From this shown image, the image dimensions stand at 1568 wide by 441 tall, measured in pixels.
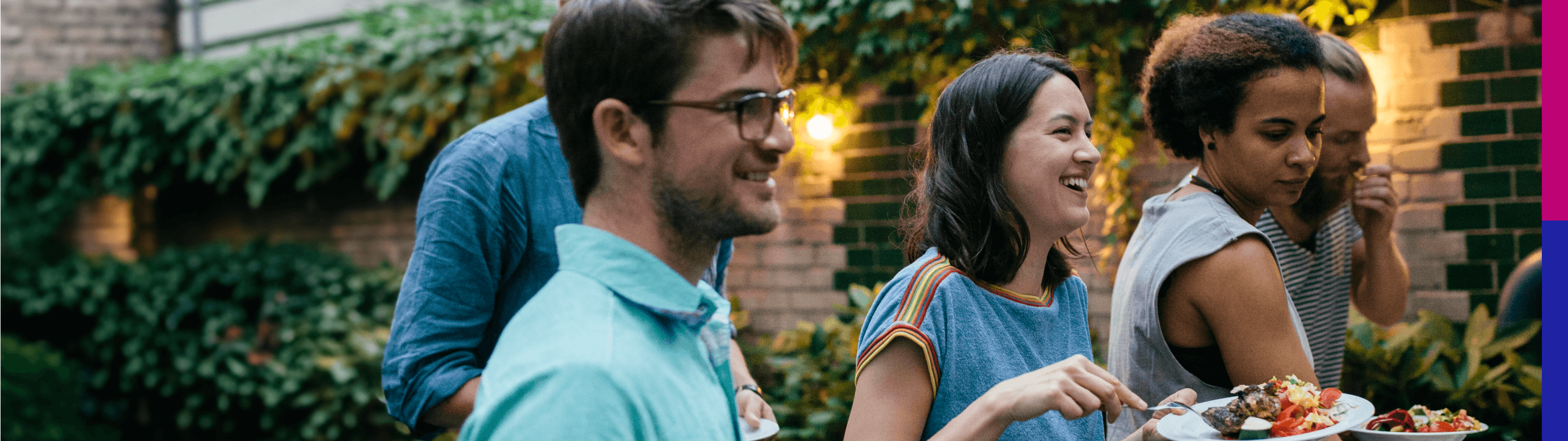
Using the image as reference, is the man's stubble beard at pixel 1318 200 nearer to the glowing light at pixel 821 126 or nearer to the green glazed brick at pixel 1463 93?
the green glazed brick at pixel 1463 93

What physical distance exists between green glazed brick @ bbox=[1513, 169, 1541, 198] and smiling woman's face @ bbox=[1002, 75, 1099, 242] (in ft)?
9.72

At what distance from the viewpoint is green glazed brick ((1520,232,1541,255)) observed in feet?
12.3

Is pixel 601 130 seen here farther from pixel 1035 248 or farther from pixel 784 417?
pixel 784 417

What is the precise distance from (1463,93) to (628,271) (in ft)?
13.0

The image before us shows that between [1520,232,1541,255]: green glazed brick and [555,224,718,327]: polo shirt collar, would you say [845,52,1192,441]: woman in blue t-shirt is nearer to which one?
[555,224,718,327]: polo shirt collar

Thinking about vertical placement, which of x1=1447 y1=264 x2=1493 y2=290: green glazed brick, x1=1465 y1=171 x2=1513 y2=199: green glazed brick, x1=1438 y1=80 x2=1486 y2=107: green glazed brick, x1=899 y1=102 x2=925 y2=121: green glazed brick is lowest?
x1=1447 y1=264 x2=1493 y2=290: green glazed brick

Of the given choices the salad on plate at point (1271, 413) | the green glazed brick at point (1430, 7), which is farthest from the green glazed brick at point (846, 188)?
the salad on plate at point (1271, 413)

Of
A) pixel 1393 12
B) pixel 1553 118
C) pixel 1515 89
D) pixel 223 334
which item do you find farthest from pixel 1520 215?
pixel 223 334

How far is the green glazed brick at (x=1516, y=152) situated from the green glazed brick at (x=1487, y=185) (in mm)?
47

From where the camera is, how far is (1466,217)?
12.7 feet

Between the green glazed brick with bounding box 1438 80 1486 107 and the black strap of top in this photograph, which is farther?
the green glazed brick with bounding box 1438 80 1486 107

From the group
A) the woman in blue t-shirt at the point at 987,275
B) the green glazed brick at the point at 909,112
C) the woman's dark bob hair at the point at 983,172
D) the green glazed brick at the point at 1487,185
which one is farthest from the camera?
the green glazed brick at the point at 909,112

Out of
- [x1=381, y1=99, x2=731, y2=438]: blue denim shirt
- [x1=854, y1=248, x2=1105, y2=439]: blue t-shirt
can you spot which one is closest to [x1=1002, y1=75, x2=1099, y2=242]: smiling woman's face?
[x1=854, y1=248, x2=1105, y2=439]: blue t-shirt

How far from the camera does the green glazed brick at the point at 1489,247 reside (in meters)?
3.81
